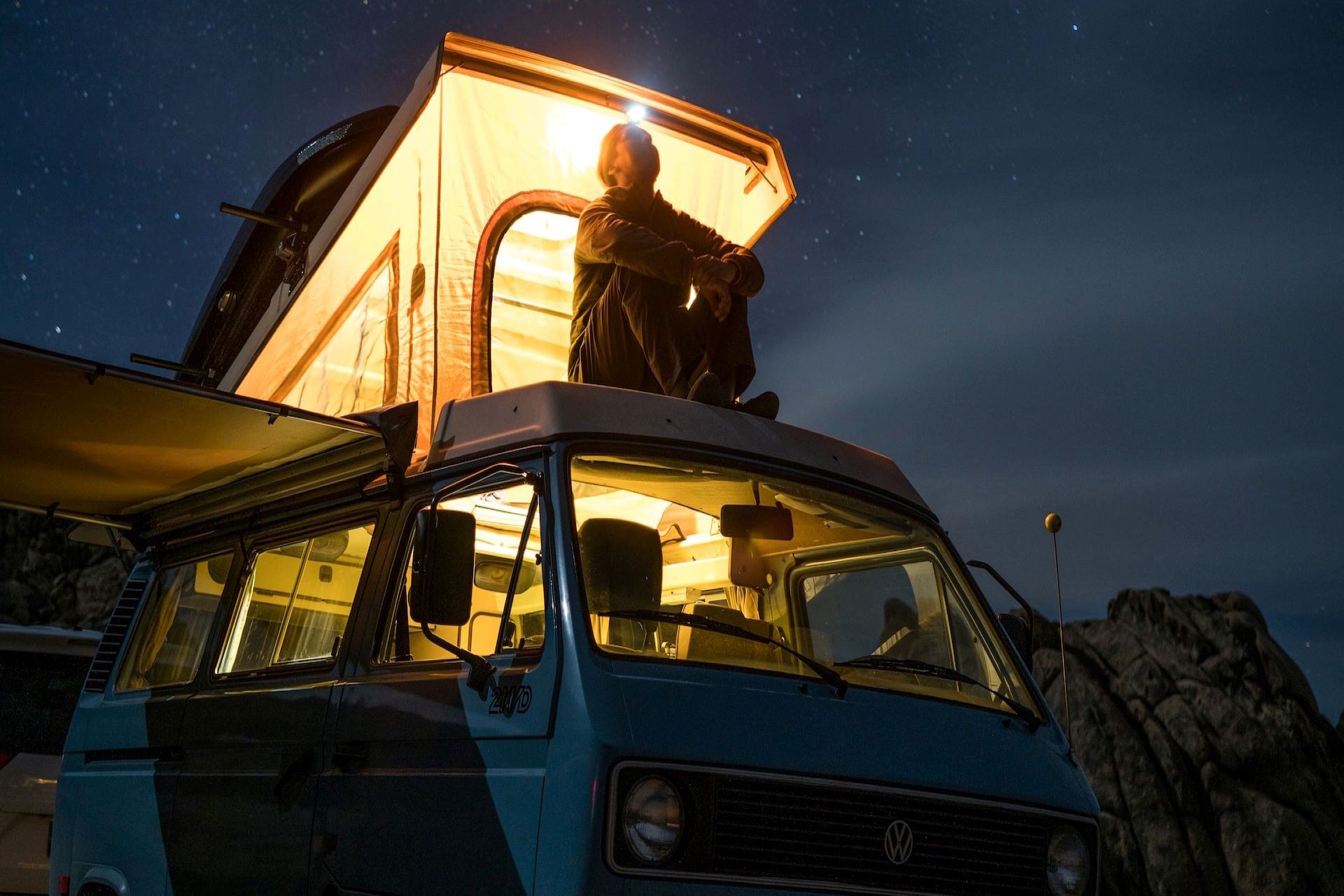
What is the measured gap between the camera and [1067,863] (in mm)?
3783

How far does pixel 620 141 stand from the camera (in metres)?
6.07

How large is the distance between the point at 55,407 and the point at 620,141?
282 cm

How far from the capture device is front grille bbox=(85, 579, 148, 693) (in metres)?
6.27

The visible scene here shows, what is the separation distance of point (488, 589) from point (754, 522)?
37.3 inches

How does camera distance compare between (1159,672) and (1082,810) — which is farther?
(1159,672)

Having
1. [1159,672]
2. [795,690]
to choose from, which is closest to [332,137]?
[795,690]

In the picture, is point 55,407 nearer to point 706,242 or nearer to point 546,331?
point 546,331

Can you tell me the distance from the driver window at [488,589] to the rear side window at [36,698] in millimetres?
4011

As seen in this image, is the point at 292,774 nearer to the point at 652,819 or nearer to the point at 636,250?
the point at 652,819

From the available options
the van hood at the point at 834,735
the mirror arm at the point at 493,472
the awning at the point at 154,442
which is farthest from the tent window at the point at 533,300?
the van hood at the point at 834,735

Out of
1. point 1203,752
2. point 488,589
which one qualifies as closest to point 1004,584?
point 488,589

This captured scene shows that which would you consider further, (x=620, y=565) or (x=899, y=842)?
(x=620, y=565)

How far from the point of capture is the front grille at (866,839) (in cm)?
323

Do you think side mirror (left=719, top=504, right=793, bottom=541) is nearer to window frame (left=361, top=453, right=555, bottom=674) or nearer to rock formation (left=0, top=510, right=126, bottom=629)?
window frame (left=361, top=453, right=555, bottom=674)
